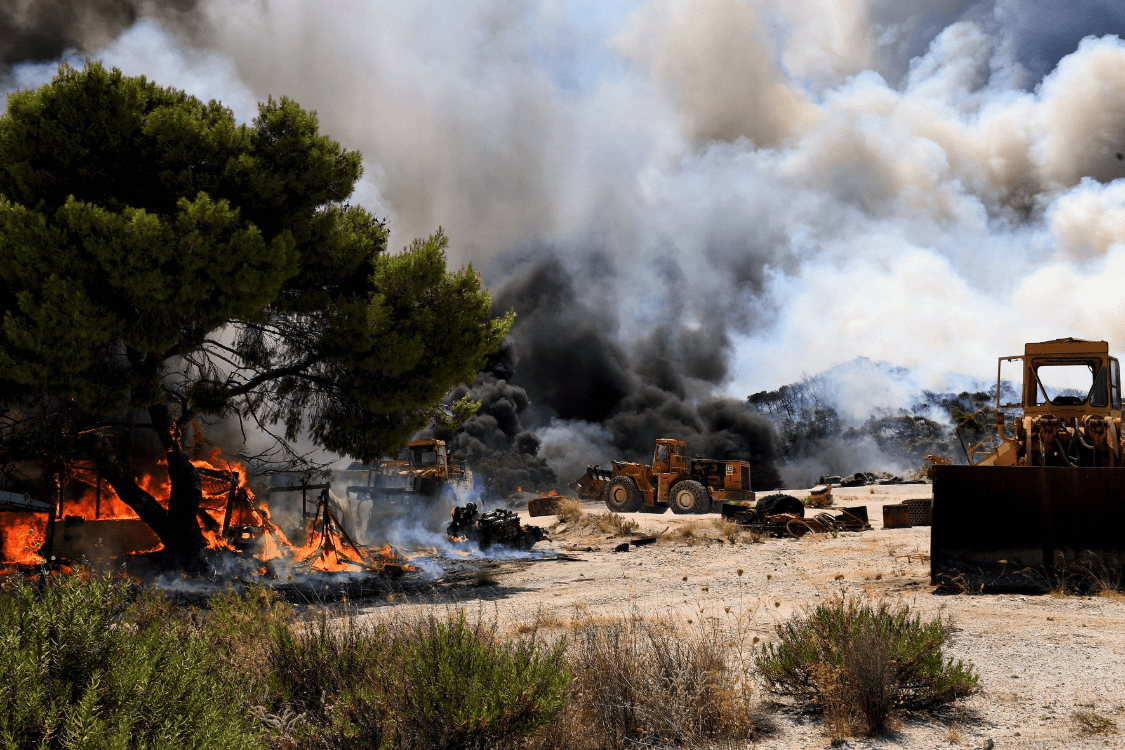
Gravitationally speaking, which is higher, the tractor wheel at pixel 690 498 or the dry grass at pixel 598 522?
the tractor wheel at pixel 690 498

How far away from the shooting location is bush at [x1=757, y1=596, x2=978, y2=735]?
421 centimetres

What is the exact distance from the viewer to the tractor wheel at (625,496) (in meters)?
28.6

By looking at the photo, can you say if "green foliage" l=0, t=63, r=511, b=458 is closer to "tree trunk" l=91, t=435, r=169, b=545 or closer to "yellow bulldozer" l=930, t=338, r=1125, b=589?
"tree trunk" l=91, t=435, r=169, b=545

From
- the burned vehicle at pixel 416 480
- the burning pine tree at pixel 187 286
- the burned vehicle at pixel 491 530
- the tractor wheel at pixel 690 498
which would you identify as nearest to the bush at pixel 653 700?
the burning pine tree at pixel 187 286

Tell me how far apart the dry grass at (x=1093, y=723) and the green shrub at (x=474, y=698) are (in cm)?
303

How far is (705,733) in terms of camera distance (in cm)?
402

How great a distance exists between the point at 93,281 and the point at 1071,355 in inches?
563

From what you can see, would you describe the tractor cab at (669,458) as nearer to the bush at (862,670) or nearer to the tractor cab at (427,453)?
the tractor cab at (427,453)

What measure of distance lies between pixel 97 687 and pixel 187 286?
25.8 feet

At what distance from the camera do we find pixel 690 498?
26891 millimetres

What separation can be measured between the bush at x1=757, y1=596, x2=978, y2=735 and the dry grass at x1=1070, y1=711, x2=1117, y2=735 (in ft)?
1.79

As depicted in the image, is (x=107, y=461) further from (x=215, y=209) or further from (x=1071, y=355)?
(x=1071, y=355)

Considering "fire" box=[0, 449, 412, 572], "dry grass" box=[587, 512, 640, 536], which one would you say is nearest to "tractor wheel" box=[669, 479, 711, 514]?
"dry grass" box=[587, 512, 640, 536]

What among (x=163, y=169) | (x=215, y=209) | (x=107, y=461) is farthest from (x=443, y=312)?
(x=107, y=461)
